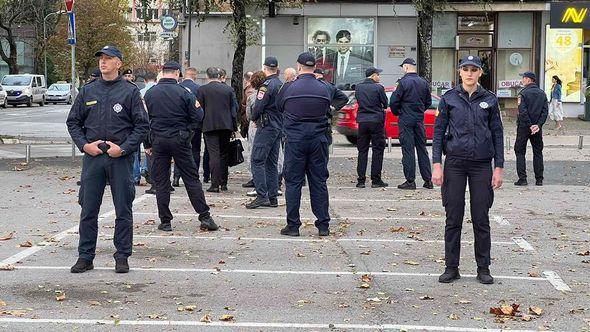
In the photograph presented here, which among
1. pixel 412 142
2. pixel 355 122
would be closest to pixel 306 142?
pixel 412 142

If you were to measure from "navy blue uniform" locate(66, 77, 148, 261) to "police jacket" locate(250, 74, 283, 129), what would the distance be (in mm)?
4251

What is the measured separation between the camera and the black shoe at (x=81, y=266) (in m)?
8.89

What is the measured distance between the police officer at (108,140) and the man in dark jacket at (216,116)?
5.64 m

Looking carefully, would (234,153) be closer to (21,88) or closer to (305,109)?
(305,109)

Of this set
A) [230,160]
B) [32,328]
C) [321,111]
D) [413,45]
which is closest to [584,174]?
[230,160]

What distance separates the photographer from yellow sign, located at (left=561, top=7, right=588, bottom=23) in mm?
34688

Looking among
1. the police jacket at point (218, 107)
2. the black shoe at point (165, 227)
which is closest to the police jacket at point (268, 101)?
the police jacket at point (218, 107)

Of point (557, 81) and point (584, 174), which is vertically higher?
point (557, 81)

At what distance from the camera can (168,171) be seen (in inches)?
454

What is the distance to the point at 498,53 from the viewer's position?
3666 cm

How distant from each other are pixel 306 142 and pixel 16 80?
5174cm

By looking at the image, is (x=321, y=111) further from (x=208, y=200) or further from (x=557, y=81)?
(x=557, y=81)

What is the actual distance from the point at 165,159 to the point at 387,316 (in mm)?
4761

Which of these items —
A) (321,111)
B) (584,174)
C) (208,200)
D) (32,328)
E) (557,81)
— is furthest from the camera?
(557,81)
